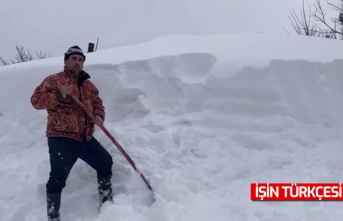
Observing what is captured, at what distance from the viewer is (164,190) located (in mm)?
3697

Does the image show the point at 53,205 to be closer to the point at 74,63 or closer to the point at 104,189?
the point at 104,189

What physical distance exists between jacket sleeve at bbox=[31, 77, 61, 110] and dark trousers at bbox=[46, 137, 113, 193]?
332 mm

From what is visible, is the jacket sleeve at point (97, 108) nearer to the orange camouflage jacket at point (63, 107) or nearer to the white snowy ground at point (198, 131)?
the orange camouflage jacket at point (63, 107)

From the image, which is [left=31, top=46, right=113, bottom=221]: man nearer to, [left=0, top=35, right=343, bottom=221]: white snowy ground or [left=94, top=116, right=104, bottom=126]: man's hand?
[left=94, top=116, right=104, bottom=126]: man's hand

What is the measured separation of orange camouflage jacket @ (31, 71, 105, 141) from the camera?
11.9 ft

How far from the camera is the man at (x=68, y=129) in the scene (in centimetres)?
358

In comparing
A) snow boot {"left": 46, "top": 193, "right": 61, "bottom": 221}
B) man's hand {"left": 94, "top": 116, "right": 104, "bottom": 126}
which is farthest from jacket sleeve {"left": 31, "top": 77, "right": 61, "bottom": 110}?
snow boot {"left": 46, "top": 193, "right": 61, "bottom": 221}

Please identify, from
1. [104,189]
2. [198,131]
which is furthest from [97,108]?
[198,131]

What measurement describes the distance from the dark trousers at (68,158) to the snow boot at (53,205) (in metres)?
0.05

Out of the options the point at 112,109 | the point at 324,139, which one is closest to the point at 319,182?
the point at 324,139

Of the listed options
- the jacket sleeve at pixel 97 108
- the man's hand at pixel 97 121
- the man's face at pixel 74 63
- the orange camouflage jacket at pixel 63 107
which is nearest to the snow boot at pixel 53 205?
the orange camouflage jacket at pixel 63 107

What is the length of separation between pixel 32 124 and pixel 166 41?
2.82 m

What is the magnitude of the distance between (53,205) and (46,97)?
1.01 meters

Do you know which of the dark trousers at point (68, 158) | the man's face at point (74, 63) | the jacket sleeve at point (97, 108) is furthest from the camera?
the jacket sleeve at point (97, 108)
